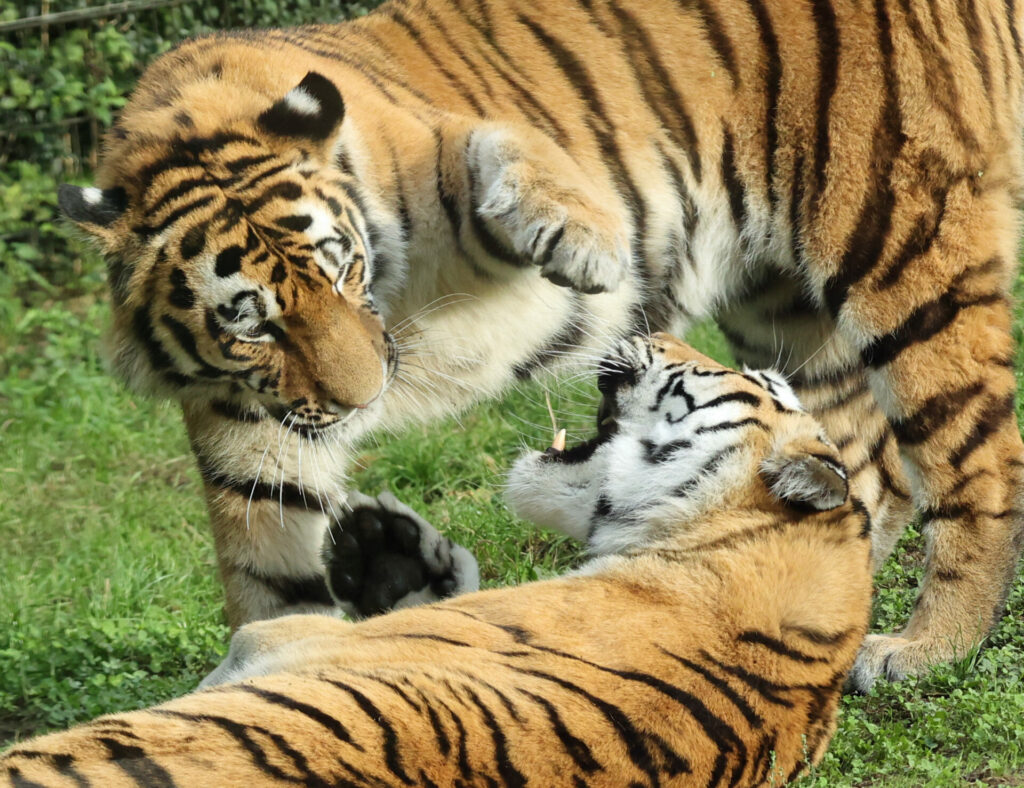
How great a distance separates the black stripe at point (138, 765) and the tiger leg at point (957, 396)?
6.06 feet

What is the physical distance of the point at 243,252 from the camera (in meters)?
2.90

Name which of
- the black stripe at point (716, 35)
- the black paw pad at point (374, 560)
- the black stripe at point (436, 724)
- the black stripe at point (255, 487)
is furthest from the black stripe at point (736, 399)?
the black stripe at point (436, 724)

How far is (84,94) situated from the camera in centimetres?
602

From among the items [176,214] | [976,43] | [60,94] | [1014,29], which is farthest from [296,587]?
[60,94]

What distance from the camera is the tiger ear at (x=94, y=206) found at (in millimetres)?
2877

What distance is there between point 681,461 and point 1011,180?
45.2 inches

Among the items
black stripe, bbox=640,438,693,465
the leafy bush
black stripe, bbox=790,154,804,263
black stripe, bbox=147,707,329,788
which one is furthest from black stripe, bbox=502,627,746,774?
the leafy bush

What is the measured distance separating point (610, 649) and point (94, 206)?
A: 145 cm

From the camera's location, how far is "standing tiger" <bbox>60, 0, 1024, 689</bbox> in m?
2.99

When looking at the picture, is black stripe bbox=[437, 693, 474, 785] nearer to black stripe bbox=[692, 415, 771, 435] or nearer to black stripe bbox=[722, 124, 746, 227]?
black stripe bbox=[692, 415, 771, 435]

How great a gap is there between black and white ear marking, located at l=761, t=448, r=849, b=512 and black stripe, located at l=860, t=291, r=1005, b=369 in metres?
0.57

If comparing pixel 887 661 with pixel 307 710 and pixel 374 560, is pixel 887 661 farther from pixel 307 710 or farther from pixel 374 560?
pixel 307 710

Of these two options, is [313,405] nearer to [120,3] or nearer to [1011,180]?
[1011,180]

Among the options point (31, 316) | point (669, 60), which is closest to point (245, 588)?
point (669, 60)
